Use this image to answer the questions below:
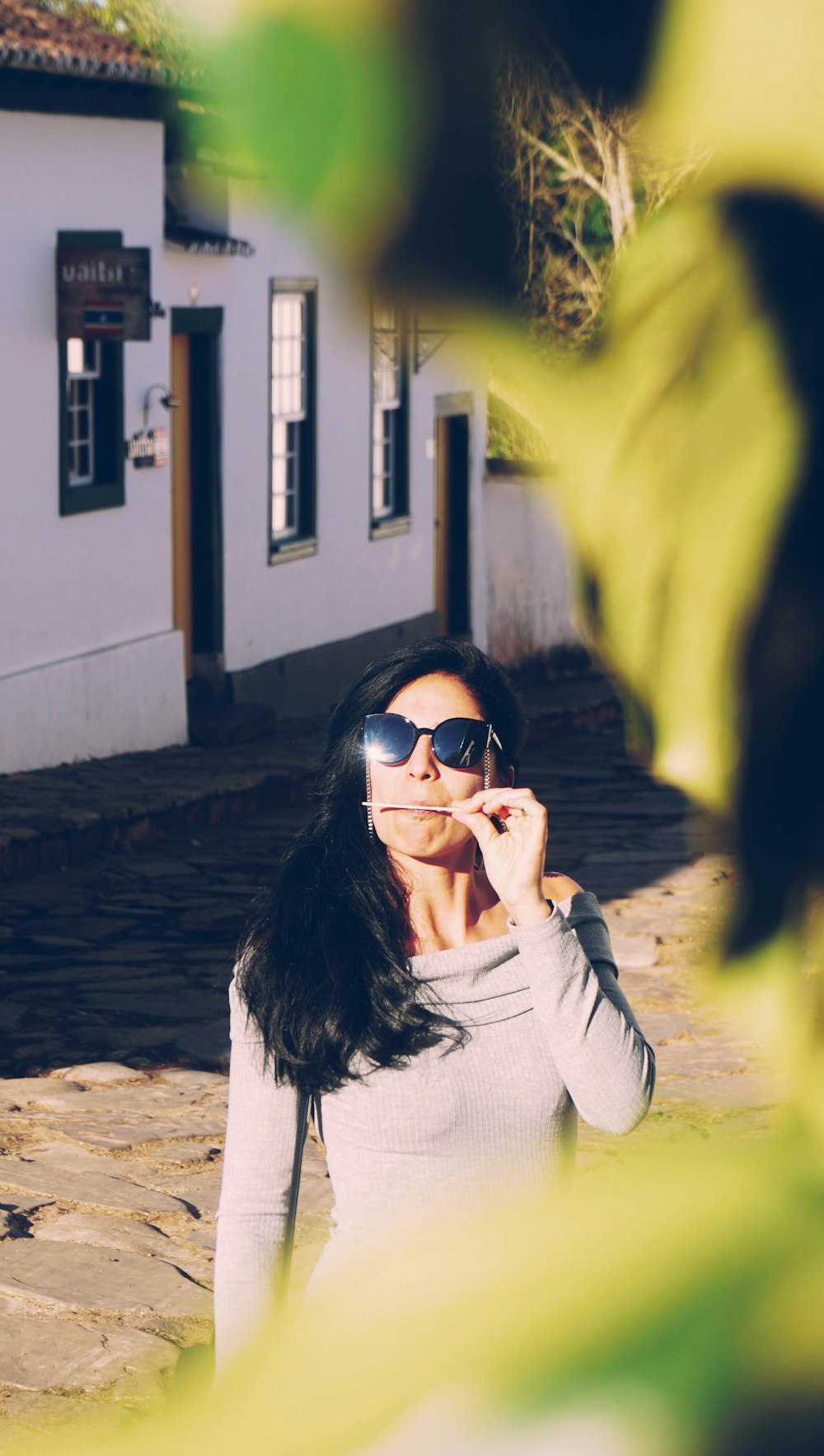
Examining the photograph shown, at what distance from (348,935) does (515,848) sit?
69cm

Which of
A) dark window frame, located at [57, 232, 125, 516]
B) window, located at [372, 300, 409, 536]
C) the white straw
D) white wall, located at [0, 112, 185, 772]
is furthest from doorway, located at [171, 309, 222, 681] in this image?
the white straw

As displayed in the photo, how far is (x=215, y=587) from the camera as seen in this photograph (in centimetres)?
1403

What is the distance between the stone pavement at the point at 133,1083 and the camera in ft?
14.5

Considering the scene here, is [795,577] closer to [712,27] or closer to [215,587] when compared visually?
[712,27]

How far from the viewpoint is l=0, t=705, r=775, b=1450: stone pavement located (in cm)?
441

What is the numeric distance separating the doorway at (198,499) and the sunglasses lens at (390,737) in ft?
38.1

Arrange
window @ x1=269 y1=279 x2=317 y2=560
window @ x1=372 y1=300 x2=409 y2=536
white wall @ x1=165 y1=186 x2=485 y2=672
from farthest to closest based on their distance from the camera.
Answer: window @ x1=372 y1=300 x2=409 y2=536 < window @ x1=269 y1=279 x2=317 y2=560 < white wall @ x1=165 y1=186 x2=485 y2=672

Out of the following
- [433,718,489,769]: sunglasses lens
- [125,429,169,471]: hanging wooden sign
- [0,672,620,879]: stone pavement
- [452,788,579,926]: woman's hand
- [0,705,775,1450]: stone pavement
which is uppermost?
[125,429,169,471]: hanging wooden sign

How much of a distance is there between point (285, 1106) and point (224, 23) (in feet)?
7.83

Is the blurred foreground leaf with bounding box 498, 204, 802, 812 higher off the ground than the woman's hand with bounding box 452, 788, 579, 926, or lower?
higher

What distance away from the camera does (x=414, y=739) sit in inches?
80.3

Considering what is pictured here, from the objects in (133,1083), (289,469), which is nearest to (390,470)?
(289,469)

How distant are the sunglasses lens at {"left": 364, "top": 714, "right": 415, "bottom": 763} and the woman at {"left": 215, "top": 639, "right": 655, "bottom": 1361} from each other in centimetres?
34

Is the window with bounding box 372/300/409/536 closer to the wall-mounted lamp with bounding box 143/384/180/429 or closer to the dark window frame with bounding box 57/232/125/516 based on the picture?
the wall-mounted lamp with bounding box 143/384/180/429
